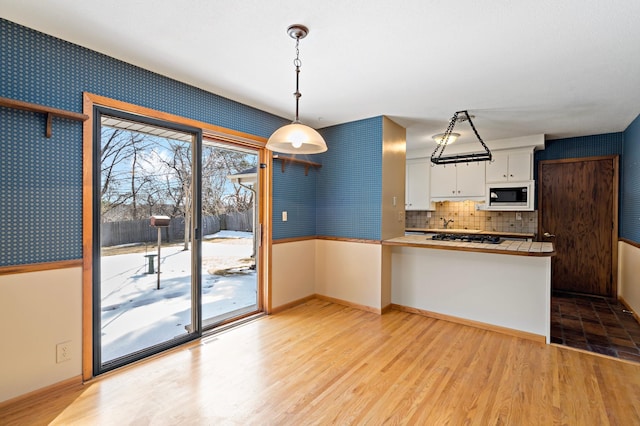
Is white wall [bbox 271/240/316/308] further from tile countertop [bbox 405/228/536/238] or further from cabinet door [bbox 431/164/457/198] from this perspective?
cabinet door [bbox 431/164/457/198]

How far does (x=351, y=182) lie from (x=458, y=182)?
97.1 inches

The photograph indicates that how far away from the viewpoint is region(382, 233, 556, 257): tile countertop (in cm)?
296

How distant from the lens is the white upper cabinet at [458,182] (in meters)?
Result: 5.34

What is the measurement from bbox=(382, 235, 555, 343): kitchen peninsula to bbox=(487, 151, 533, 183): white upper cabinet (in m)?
1.76

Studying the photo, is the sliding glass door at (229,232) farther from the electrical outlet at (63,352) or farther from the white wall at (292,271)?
the electrical outlet at (63,352)

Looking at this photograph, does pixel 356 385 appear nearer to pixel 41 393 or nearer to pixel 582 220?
pixel 41 393

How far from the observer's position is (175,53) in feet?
7.79

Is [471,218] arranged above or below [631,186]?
below

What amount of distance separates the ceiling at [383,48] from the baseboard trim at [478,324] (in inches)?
92.6

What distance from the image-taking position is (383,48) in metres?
2.28

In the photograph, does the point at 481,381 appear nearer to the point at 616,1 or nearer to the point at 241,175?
the point at 616,1

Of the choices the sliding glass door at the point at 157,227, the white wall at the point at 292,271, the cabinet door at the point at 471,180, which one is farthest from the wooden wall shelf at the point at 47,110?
the cabinet door at the point at 471,180

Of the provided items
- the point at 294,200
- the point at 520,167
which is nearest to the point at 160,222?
the point at 294,200

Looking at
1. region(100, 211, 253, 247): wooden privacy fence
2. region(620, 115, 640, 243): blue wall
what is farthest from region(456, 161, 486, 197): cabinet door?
region(100, 211, 253, 247): wooden privacy fence
